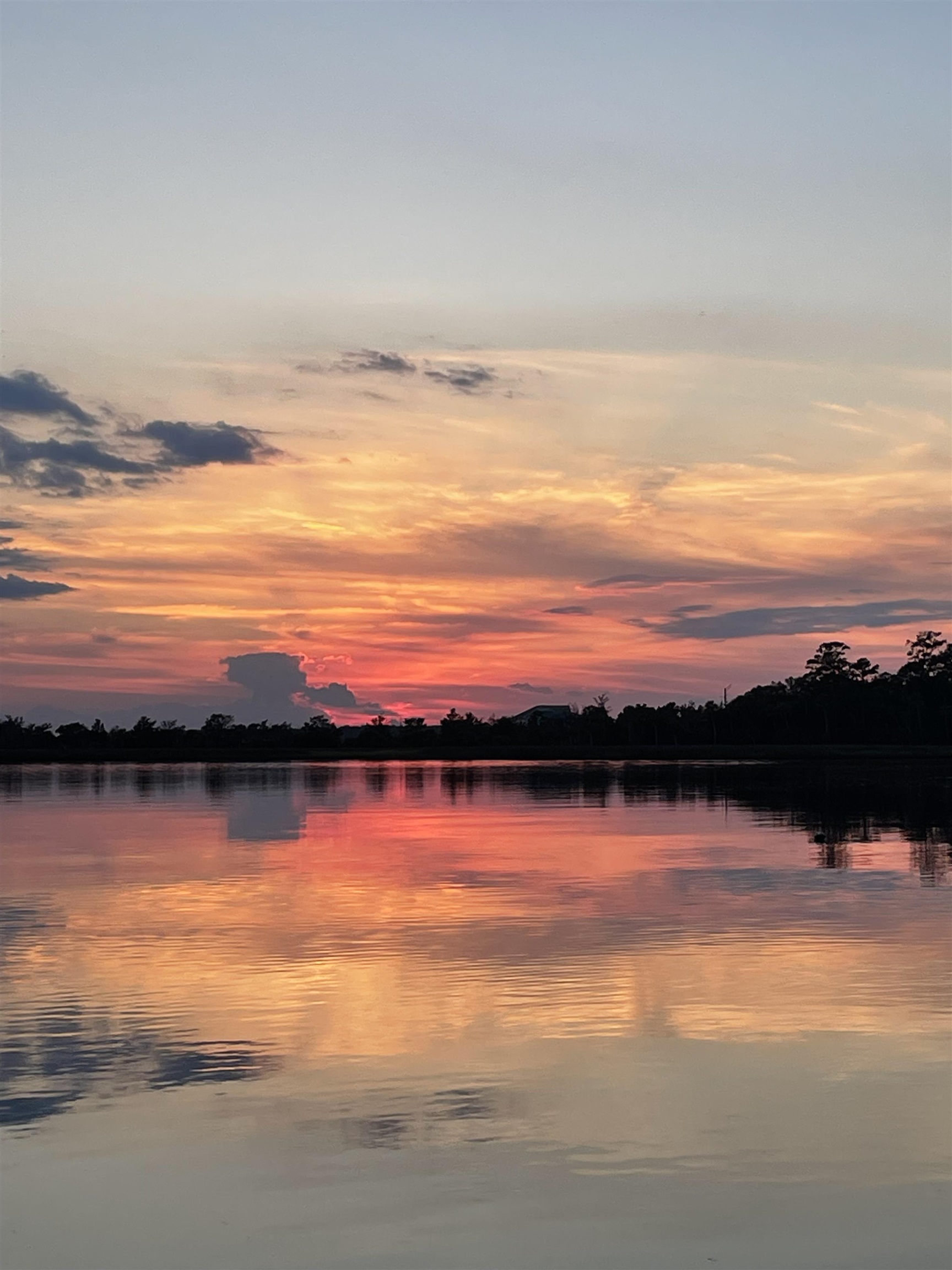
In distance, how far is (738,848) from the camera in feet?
119

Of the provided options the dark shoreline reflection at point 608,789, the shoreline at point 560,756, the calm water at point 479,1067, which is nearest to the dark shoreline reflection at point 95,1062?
the calm water at point 479,1067

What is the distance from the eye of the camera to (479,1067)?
13.7 meters

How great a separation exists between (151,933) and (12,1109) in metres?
9.84

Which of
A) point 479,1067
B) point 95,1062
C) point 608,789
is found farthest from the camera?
point 608,789

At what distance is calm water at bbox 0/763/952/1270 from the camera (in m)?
9.66

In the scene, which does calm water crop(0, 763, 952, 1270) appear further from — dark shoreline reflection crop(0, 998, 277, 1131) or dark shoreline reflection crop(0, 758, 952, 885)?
dark shoreline reflection crop(0, 758, 952, 885)

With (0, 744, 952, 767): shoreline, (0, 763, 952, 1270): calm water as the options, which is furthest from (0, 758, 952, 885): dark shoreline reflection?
(0, 744, 952, 767): shoreline

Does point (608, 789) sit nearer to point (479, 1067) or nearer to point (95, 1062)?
point (479, 1067)

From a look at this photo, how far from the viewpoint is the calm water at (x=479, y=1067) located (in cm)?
966

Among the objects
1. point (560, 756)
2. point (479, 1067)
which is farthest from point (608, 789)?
point (560, 756)

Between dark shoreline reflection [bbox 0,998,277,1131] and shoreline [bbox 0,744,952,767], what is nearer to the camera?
dark shoreline reflection [bbox 0,998,277,1131]

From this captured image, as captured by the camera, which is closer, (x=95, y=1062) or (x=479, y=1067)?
(x=479, y=1067)

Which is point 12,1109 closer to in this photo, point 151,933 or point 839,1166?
point 839,1166

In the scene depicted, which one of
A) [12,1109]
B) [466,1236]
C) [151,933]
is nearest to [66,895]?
[151,933]
